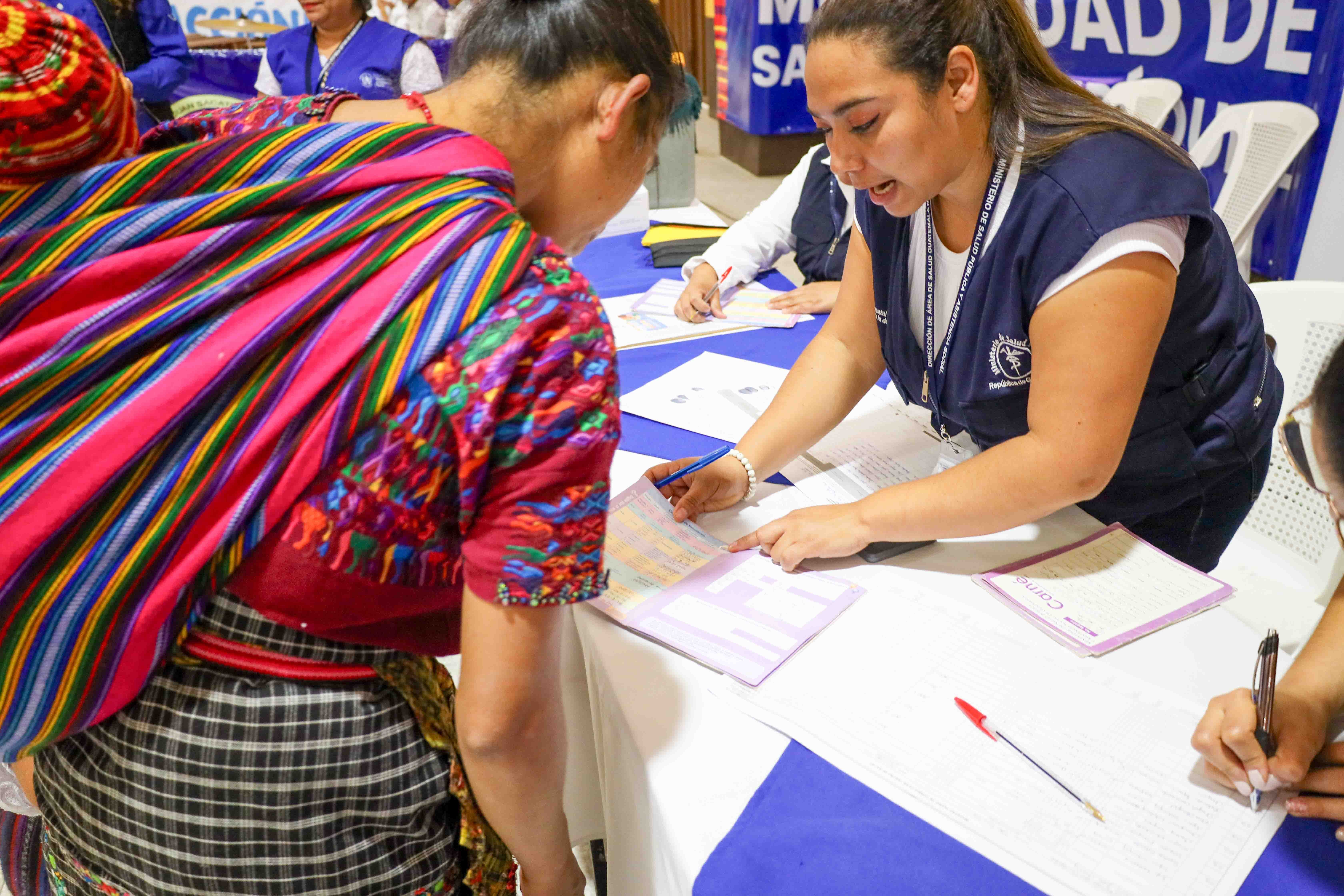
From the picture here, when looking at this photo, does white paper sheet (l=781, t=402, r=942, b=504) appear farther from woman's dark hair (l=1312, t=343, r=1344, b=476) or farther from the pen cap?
woman's dark hair (l=1312, t=343, r=1344, b=476)

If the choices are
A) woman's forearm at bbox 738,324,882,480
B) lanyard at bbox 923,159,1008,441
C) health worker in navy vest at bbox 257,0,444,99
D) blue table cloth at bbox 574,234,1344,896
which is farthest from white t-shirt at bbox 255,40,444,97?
blue table cloth at bbox 574,234,1344,896

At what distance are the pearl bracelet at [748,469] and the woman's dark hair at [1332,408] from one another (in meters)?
0.71

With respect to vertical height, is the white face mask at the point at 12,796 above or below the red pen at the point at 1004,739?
below

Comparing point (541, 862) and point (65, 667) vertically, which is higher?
point (65, 667)

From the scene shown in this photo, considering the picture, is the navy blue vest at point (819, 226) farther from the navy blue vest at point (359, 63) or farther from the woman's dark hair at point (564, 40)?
the navy blue vest at point (359, 63)

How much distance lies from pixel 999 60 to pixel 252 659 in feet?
3.56

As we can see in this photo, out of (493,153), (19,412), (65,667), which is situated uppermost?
(493,153)

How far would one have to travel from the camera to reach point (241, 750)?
2.38 feet

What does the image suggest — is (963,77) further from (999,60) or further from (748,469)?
(748,469)

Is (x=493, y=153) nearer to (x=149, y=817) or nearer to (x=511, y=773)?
(x=511, y=773)

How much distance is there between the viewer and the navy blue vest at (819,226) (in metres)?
2.32

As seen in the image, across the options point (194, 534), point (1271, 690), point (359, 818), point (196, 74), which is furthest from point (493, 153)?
point (196, 74)

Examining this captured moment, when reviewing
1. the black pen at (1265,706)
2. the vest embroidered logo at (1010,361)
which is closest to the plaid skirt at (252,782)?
the black pen at (1265,706)

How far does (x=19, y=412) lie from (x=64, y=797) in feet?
1.28
